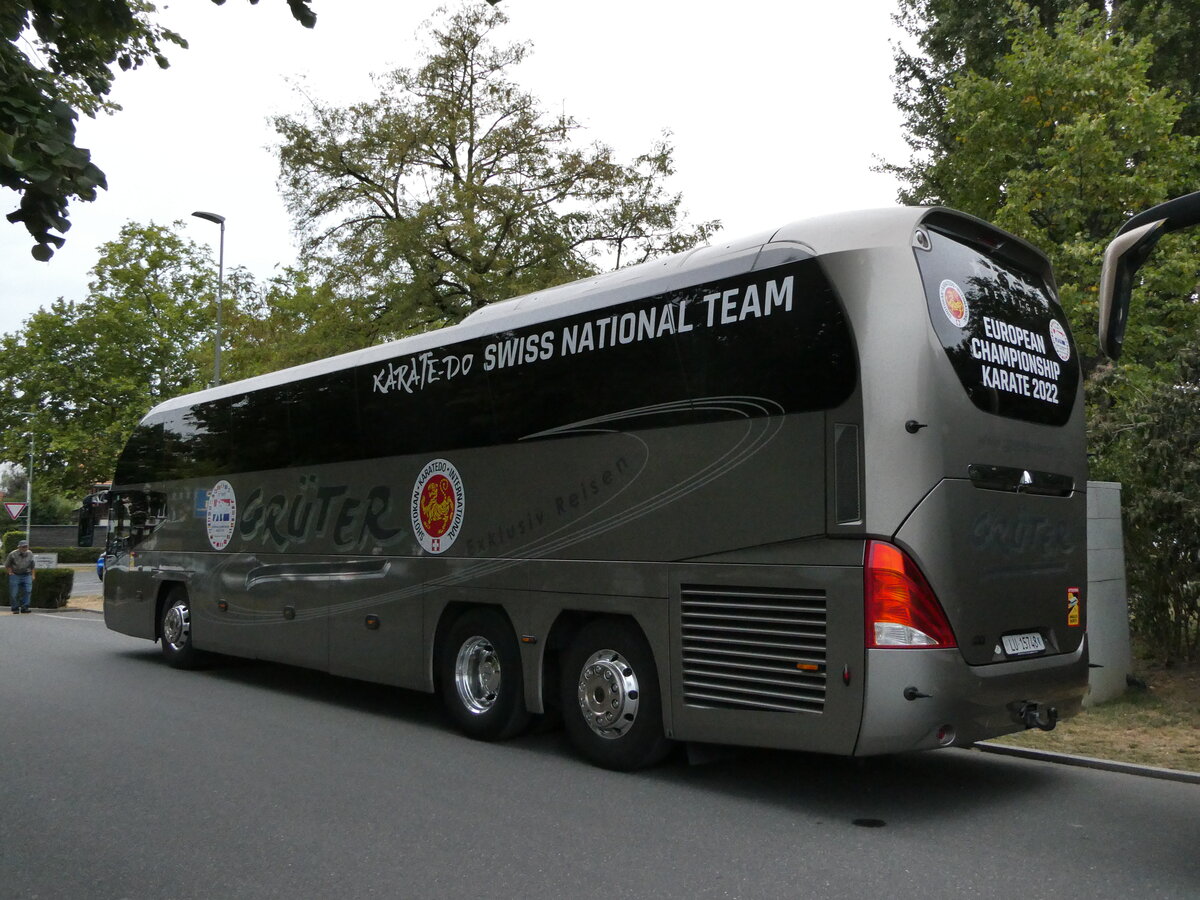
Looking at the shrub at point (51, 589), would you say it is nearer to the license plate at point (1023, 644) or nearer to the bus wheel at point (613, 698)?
the bus wheel at point (613, 698)

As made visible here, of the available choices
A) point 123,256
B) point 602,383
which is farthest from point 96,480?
point 602,383

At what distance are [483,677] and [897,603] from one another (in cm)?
405

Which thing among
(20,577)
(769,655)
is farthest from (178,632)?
(20,577)

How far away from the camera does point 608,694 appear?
7770mm

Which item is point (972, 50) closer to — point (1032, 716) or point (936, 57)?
point (936, 57)

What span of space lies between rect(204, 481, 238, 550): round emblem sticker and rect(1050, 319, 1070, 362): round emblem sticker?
881cm

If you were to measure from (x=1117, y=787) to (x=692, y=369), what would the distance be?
3870 mm

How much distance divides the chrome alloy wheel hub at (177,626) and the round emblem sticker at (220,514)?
4.03ft

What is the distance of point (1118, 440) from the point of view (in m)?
11.4

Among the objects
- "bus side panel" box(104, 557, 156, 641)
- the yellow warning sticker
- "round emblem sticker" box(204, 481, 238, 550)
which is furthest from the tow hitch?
"bus side panel" box(104, 557, 156, 641)

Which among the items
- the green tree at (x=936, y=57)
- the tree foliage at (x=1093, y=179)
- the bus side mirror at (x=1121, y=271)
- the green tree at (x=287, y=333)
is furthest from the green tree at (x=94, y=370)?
the bus side mirror at (x=1121, y=271)

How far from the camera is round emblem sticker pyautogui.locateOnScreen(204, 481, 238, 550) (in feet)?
41.5

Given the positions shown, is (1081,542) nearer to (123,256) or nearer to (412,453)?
(412,453)

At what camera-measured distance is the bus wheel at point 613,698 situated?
297 inches
